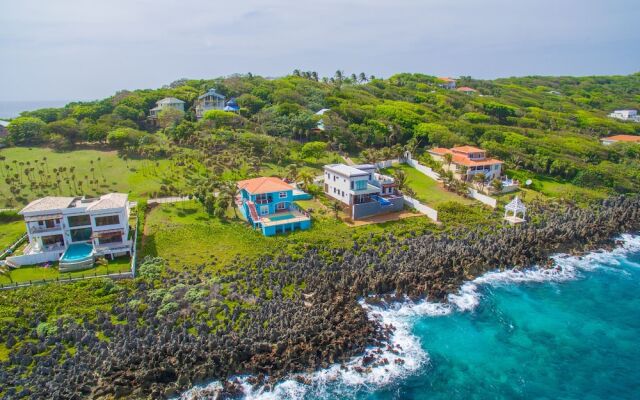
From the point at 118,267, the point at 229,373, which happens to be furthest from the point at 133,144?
the point at 229,373

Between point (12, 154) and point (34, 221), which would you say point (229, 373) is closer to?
point (34, 221)

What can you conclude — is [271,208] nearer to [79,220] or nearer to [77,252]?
[79,220]

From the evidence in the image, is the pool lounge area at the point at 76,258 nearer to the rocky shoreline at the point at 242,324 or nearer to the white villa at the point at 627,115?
the rocky shoreline at the point at 242,324

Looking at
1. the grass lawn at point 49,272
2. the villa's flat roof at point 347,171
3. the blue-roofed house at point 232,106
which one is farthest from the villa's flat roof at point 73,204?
the blue-roofed house at point 232,106

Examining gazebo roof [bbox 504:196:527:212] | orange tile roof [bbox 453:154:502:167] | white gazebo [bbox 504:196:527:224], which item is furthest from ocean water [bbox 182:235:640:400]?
orange tile roof [bbox 453:154:502:167]

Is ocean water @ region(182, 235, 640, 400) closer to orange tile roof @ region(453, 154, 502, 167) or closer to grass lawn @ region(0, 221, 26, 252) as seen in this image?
orange tile roof @ region(453, 154, 502, 167)

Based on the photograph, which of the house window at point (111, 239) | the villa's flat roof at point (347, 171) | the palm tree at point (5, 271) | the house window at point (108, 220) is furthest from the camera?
the villa's flat roof at point (347, 171)

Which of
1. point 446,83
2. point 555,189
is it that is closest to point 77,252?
point 555,189
